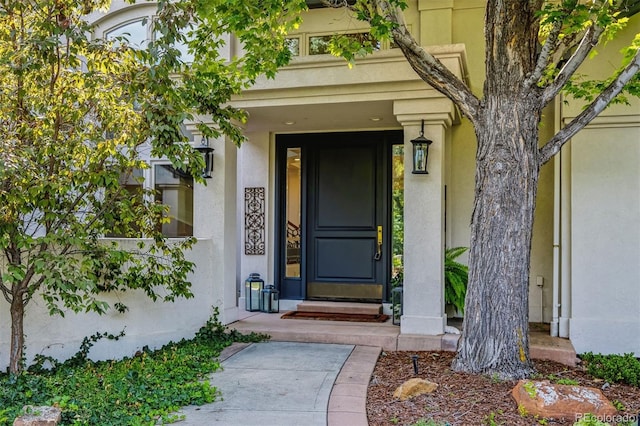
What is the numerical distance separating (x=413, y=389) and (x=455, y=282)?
253 cm

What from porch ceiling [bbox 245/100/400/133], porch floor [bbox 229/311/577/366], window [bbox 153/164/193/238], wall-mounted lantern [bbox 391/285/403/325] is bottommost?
porch floor [bbox 229/311/577/366]

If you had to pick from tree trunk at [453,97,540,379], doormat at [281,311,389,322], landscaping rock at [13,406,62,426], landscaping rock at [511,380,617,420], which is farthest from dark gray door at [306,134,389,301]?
landscaping rock at [13,406,62,426]

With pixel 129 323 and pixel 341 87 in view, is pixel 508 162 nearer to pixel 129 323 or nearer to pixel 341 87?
pixel 341 87

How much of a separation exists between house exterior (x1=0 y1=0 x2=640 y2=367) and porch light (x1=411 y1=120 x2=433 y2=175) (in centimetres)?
11

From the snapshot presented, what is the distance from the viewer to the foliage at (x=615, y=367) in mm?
4842

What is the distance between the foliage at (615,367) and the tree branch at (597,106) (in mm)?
2208

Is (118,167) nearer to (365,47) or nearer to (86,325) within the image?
(86,325)

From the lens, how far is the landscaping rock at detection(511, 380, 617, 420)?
373 cm

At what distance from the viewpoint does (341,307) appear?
7484 mm

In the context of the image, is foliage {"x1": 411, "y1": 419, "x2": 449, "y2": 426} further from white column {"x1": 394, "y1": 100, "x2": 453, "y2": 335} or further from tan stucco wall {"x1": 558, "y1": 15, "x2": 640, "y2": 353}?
tan stucco wall {"x1": 558, "y1": 15, "x2": 640, "y2": 353}

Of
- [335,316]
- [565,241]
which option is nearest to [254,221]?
[335,316]

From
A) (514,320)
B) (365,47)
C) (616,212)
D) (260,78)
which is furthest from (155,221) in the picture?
(616,212)

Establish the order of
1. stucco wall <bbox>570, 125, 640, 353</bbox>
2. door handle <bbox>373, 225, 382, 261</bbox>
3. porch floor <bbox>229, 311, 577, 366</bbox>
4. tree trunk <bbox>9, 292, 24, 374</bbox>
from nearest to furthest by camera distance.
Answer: tree trunk <bbox>9, 292, 24, 374</bbox> → porch floor <bbox>229, 311, 577, 366</bbox> → stucco wall <bbox>570, 125, 640, 353</bbox> → door handle <bbox>373, 225, 382, 261</bbox>

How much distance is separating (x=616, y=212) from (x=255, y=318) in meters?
4.86
